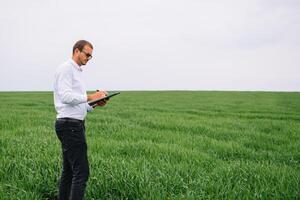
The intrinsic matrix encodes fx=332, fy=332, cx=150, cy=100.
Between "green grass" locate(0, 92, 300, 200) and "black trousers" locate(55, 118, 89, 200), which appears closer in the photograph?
"black trousers" locate(55, 118, 89, 200)

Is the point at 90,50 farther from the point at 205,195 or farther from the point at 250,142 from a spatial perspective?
the point at 250,142

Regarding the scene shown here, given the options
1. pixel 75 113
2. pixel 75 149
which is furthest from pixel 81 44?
pixel 75 149

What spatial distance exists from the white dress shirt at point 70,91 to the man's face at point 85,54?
0.09 m

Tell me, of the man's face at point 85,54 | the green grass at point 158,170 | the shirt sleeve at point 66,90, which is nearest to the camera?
the shirt sleeve at point 66,90

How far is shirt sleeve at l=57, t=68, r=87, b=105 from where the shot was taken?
3832 mm

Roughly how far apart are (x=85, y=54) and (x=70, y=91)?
0.53m

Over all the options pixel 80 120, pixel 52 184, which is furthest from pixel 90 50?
pixel 52 184

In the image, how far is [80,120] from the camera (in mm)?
4152

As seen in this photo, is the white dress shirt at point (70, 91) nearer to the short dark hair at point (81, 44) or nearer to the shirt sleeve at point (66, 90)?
the shirt sleeve at point (66, 90)

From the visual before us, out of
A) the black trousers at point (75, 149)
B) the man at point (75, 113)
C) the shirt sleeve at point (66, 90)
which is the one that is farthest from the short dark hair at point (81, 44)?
the black trousers at point (75, 149)

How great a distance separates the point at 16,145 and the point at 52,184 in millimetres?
2657

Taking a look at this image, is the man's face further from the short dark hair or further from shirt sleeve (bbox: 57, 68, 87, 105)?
shirt sleeve (bbox: 57, 68, 87, 105)

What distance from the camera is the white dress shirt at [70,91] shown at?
12.6 ft

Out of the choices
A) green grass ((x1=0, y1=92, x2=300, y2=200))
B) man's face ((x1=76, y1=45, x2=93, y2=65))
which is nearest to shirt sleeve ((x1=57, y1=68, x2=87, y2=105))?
man's face ((x1=76, y1=45, x2=93, y2=65))
